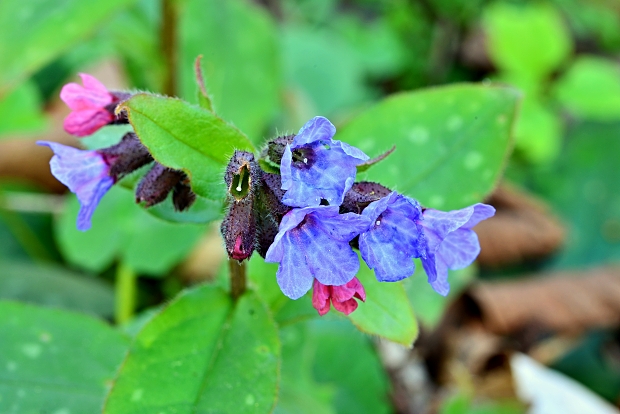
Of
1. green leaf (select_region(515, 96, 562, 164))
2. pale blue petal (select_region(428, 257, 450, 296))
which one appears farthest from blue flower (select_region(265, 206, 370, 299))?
green leaf (select_region(515, 96, 562, 164))

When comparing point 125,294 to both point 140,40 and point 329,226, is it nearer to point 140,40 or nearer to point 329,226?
point 140,40

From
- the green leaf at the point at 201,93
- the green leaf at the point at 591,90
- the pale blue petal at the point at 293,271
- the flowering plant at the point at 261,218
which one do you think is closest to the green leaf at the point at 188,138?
the flowering plant at the point at 261,218

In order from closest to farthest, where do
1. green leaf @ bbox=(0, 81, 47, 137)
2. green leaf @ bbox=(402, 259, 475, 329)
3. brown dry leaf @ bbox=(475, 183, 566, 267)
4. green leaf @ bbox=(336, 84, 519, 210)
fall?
green leaf @ bbox=(336, 84, 519, 210) → green leaf @ bbox=(402, 259, 475, 329) → green leaf @ bbox=(0, 81, 47, 137) → brown dry leaf @ bbox=(475, 183, 566, 267)

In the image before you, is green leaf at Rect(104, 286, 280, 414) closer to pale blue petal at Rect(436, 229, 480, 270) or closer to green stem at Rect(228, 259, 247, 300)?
green stem at Rect(228, 259, 247, 300)

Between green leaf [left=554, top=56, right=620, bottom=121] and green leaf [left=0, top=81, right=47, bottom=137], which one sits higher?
green leaf [left=0, top=81, right=47, bottom=137]

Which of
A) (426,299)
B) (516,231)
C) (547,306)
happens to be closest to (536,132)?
(516,231)

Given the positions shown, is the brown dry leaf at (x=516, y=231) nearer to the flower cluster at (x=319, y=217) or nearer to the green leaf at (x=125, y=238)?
the green leaf at (x=125, y=238)

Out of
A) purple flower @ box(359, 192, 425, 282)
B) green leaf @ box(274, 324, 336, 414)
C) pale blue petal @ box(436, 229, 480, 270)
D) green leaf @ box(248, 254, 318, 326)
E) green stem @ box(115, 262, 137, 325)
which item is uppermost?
purple flower @ box(359, 192, 425, 282)
